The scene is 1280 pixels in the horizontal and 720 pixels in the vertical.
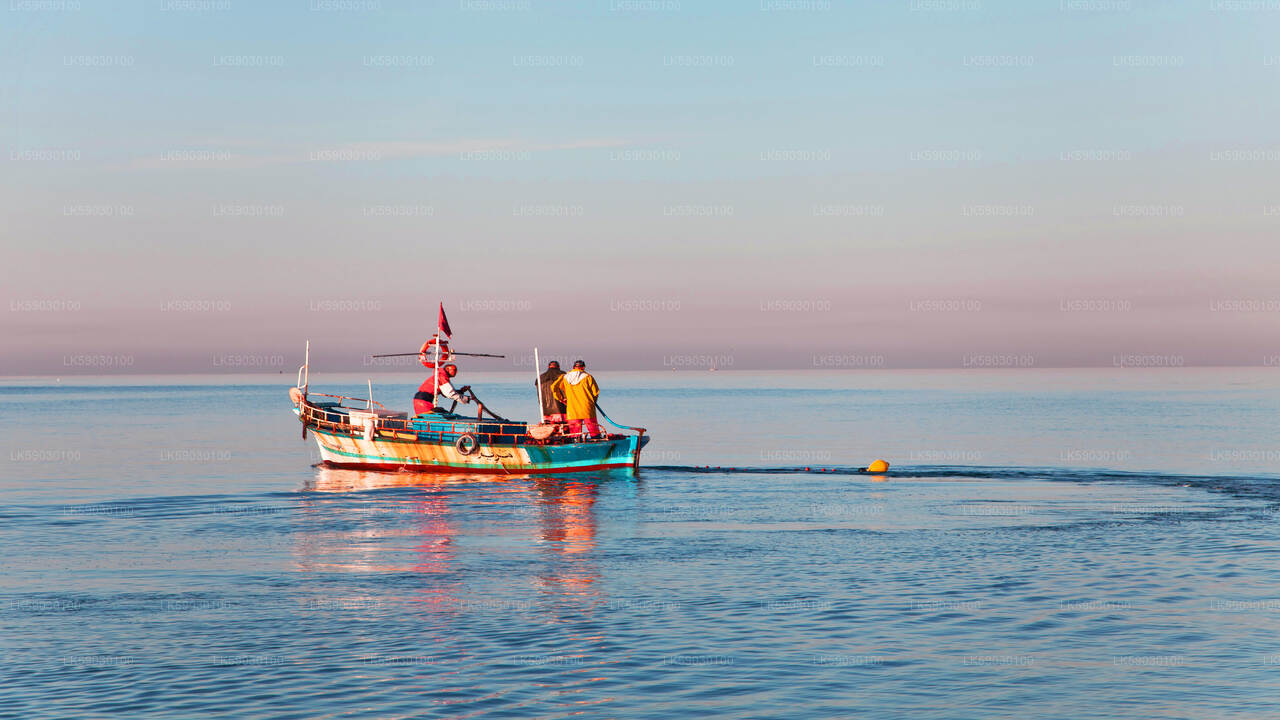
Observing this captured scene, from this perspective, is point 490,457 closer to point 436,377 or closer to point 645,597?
point 436,377

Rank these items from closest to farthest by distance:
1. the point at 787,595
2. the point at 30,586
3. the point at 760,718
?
the point at 760,718 < the point at 787,595 < the point at 30,586

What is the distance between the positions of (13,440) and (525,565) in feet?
181

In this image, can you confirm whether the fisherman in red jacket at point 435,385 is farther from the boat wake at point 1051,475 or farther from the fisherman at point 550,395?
the boat wake at point 1051,475

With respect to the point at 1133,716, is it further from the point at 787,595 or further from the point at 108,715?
the point at 108,715

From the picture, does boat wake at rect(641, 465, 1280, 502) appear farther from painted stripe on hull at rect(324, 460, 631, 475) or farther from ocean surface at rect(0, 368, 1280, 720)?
painted stripe on hull at rect(324, 460, 631, 475)

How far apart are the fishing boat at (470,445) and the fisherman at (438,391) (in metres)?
0.30

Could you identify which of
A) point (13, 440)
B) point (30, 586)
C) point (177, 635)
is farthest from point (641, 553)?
point (13, 440)

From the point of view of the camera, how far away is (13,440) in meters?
63.3

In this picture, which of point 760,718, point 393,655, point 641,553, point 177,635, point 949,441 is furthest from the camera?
point 949,441

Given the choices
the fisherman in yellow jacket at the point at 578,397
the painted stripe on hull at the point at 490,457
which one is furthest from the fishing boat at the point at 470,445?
the fisherman in yellow jacket at the point at 578,397

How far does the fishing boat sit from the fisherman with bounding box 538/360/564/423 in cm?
52

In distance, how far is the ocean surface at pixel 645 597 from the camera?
11.8m

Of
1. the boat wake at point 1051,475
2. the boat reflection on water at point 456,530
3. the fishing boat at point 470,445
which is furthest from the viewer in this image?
the fishing boat at point 470,445

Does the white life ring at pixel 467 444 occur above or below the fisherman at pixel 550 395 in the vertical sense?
below
